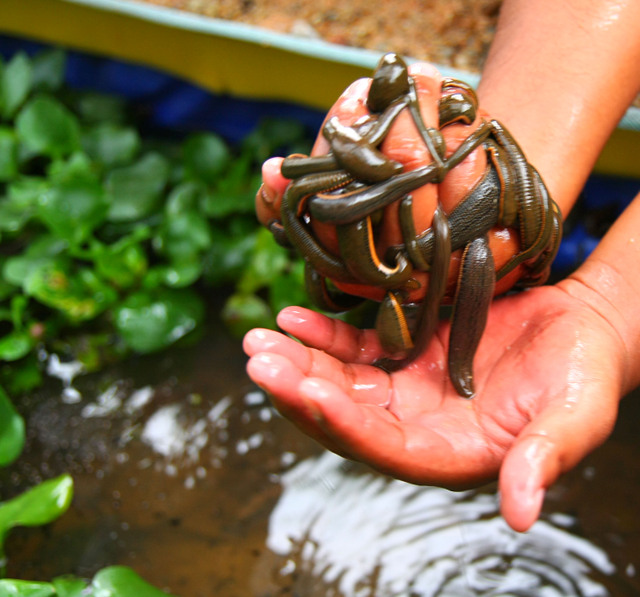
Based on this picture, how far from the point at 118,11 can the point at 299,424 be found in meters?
2.67

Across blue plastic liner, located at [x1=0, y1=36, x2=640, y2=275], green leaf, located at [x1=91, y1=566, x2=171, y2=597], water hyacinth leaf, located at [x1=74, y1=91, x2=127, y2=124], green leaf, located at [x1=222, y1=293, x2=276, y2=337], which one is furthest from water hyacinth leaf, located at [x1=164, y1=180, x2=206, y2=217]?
green leaf, located at [x1=91, y1=566, x2=171, y2=597]

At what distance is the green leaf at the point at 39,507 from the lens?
2.04m

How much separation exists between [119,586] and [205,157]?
6.79 ft

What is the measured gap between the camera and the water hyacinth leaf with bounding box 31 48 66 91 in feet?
11.8

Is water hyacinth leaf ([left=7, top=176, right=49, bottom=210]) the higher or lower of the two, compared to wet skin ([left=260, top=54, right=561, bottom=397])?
lower

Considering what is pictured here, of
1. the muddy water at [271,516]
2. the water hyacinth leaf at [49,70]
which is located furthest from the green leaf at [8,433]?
the water hyacinth leaf at [49,70]

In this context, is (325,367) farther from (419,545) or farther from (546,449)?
(419,545)

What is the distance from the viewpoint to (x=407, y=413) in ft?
5.28

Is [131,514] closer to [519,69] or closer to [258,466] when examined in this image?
[258,466]

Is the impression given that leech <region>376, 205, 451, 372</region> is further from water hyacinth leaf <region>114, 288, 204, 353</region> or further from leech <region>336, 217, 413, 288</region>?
water hyacinth leaf <region>114, 288, 204, 353</region>

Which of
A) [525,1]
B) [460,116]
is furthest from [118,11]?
[460,116]

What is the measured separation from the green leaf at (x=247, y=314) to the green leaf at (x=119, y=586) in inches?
50.1

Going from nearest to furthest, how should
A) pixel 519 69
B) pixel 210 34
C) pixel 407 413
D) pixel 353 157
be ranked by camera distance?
pixel 353 157, pixel 407 413, pixel 519 69, pixel 210 34

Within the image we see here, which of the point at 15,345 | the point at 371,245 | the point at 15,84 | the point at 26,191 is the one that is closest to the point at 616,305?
the point at 371,245
